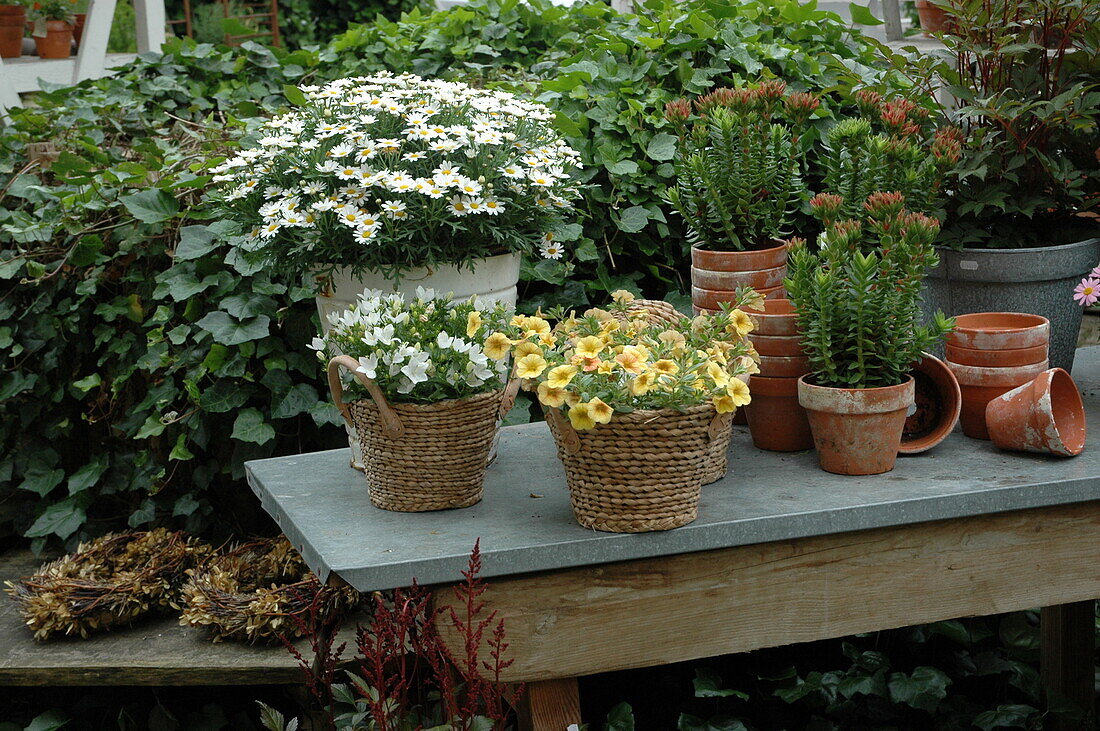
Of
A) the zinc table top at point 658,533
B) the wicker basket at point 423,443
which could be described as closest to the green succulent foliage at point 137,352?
the zinc table top at point 658,533

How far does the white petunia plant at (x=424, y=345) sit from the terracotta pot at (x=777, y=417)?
0.40m

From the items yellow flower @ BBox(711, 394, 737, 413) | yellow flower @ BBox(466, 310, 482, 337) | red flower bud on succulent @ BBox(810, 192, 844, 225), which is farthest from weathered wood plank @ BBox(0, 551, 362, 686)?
red flower bud on succulent @ BBox(810, 192, 844, 225)

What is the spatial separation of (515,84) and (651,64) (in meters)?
0.44

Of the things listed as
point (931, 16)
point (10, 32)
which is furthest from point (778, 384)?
point (10, 32)

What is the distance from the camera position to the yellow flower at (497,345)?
4.75 feet

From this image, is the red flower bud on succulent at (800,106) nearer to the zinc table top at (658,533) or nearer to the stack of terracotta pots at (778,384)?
the stack of terracotta pots at (778,384)

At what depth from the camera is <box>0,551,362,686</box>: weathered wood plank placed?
2002mm

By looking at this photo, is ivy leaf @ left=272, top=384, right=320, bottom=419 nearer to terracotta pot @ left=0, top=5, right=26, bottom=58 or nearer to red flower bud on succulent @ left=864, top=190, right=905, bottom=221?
red flower bud on succulent @ left=864, top=190, right=905, bottom=221

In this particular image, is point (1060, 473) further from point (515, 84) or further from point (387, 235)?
point (515, 84)

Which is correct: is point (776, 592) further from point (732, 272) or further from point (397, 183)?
point (397, 183)

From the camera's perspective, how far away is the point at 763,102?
1.66 meters

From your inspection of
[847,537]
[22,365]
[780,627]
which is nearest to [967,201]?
[847,537]

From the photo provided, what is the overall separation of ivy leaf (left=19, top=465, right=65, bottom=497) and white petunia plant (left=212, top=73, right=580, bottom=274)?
1214 mm

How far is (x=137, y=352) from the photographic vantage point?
254cm
